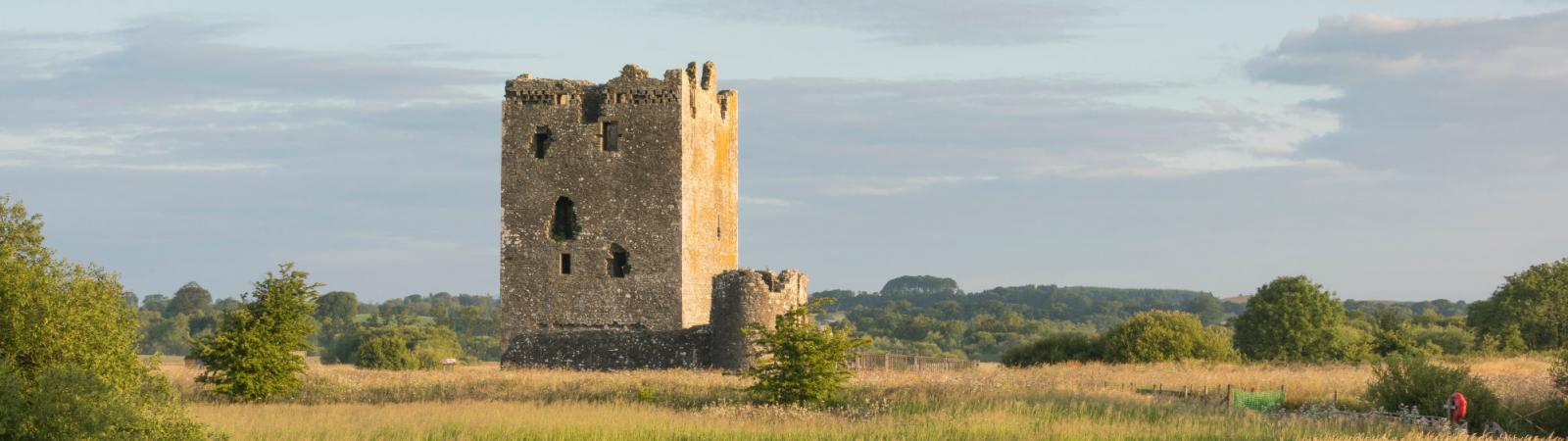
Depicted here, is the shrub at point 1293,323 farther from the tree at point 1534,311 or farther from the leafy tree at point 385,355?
the leafy tree at point 385,355

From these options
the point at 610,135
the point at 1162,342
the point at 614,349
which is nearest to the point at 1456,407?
the point at 614,349

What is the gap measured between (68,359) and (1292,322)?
132ft

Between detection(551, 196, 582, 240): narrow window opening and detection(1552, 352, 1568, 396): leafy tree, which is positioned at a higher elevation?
detection(551, 196, 582, 240): narrow window opening

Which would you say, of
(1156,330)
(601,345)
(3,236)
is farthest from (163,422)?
(1156,330)

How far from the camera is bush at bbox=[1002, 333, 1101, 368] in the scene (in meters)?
50.1

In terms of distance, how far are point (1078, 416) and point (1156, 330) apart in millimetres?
24090

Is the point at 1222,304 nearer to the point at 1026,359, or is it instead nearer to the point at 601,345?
the point at 1026,359

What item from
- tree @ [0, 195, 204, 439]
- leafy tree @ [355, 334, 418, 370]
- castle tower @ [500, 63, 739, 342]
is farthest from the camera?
leafy tree @ [355, 334, 418, 370]

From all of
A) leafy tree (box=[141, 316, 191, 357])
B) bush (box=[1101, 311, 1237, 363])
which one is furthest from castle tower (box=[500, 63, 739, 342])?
leafy tree (box=[141, 316, 191, 357])

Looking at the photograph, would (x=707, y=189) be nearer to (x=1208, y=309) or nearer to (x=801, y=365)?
(x=801, y=365)

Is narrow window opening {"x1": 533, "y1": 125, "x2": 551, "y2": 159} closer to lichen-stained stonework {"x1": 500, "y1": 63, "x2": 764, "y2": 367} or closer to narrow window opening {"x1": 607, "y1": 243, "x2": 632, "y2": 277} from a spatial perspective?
lichen-stained stonework {"x1": 500, "y1": 63, "x2": 764, "y2": 367}

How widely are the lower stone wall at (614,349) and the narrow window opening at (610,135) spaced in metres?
4.58

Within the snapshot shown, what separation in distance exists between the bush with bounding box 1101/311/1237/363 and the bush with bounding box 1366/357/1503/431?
18.5 m

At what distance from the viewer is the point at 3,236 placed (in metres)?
23.6
